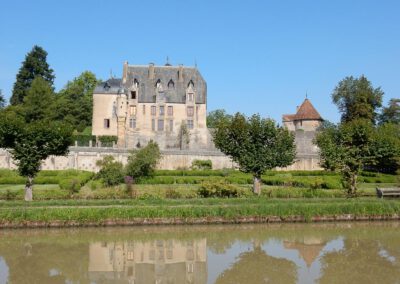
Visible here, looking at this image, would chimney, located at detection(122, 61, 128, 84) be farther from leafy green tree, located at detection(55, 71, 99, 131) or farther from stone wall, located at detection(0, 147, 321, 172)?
stone wall, located at detection(0, 147, 321, 172)

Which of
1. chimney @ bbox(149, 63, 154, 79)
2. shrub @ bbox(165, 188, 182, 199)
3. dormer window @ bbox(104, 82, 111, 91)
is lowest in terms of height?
shrub @ bbox(165, 188, 182, 199)

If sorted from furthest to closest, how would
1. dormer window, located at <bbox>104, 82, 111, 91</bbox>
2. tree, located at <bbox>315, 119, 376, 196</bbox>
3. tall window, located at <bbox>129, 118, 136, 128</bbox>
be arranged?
dormer window, located at <bbox>104, 82, 111, 91</bbox>
tall window, located at <bbox>129, 118, 136, 128</bbox>
tree, located at <bbox>315, 119, 376, 196</bbox>

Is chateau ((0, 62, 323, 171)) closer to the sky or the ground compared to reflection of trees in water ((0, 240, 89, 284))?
closer to the sky

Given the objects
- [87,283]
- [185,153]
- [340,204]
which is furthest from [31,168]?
[185,153]

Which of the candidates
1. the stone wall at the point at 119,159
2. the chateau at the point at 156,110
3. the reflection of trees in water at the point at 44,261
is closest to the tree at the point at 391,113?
the chateau at the point at 156,110

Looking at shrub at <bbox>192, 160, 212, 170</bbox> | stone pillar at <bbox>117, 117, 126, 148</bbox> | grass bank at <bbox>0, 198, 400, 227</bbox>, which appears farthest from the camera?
stone pillar at <bbox>117, 117, 126, 148</bbox>

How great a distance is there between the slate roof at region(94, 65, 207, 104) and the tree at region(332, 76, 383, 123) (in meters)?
18.3

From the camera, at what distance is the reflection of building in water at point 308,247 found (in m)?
15.7

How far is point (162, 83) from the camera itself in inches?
2208

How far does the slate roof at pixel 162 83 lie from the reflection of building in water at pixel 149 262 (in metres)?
38.7

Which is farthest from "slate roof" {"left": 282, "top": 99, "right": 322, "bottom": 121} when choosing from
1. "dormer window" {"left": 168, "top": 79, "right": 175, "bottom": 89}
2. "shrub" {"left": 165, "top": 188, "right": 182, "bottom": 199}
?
"shrub" {"left": 165, "top": 188, "right": 182, "bottom": 199}

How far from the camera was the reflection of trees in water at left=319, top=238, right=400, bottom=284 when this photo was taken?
42.1ft

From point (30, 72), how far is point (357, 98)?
4448cm

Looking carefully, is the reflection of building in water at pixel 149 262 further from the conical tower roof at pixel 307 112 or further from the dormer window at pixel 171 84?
the conical tower roof at pixel 307 112
